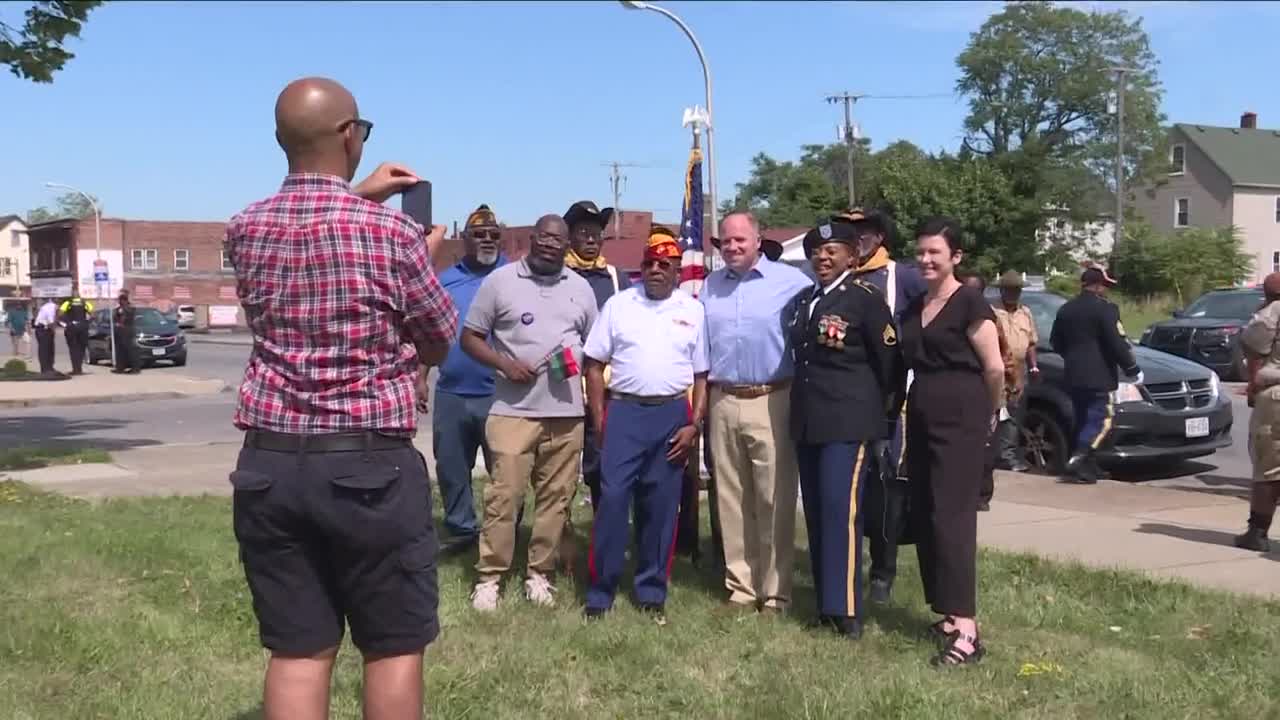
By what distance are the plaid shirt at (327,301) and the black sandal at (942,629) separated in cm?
311

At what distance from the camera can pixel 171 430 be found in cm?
1652

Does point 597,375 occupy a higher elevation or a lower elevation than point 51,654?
higher

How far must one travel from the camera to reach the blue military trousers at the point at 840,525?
5797 mm

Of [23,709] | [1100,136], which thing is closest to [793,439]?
[23,709]

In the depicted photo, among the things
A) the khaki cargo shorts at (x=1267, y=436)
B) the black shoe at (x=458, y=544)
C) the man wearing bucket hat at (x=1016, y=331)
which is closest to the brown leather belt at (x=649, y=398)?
the black shoe at (x=458, y=544)

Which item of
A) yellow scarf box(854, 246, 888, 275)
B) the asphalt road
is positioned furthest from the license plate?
yellow scarf box(854, 246, 888, 275)

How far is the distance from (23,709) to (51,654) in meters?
0.69

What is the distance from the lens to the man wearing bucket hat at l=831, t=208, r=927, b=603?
5.93 m

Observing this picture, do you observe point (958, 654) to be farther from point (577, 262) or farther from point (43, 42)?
point (43, 42)

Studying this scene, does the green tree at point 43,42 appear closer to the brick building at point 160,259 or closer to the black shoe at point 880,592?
the black shoe at point 880,592

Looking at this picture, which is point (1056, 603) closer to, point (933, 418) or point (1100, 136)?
point (933, 418)

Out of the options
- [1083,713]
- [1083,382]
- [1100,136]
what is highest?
[1100,136]

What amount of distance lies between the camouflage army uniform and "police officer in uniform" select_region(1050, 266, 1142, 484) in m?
2.73

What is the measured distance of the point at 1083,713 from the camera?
15.6 ft
